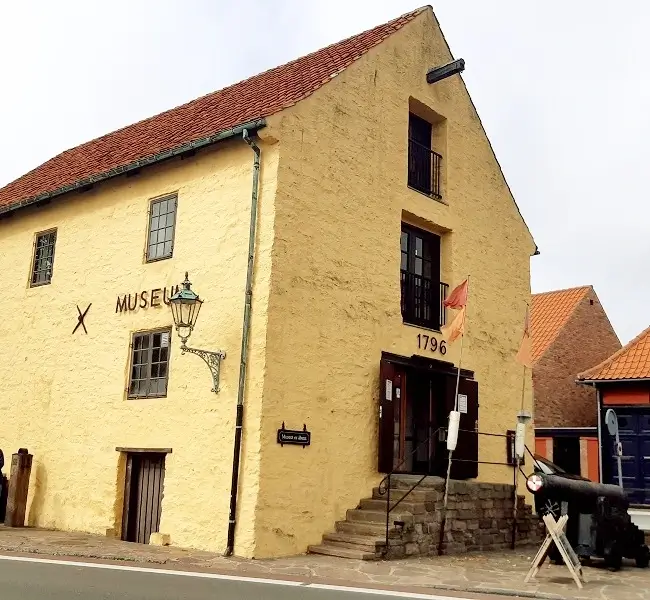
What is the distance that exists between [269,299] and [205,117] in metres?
5.13

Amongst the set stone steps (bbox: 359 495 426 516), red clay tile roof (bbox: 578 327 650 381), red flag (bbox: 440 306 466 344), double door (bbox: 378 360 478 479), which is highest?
red clay tile roof (bbox: 578 327 650 381)

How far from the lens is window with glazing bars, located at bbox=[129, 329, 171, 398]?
41.4ft

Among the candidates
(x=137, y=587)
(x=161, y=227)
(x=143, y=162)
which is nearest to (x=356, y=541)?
(x=137, y=587)

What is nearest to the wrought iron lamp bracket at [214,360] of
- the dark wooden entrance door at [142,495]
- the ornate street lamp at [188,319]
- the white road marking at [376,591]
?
the ornate street lamp at [188,319]

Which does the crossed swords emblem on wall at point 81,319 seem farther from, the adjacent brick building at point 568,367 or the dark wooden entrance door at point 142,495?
the adjacent brick building at point 568,367

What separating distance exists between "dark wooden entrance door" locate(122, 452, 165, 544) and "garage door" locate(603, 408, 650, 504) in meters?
12.7

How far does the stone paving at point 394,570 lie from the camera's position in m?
8.84

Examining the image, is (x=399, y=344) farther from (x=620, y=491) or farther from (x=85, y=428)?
(x=85, y=428)

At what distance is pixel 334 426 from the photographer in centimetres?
1205

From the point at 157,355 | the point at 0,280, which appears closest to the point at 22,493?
the point at 157,355

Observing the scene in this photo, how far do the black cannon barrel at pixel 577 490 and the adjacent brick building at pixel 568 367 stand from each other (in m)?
11.2

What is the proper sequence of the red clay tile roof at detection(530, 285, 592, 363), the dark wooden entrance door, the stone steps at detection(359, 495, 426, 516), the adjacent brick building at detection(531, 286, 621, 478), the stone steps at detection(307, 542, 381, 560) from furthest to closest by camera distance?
the red clay tile roof at detection(530, 285, 592, 363)
the adjacent brick building at detection(531, 286, 621, 478)
the dark wooden entrance door
the stone steps at detection(359, 495, 426, 516)
the stone steps at detection(307, 542, 381, 560)

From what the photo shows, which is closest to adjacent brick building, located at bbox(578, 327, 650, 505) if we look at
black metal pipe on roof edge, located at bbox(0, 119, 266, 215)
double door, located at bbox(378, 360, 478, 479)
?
double door, located at bbox(378, 360, 478, 479)

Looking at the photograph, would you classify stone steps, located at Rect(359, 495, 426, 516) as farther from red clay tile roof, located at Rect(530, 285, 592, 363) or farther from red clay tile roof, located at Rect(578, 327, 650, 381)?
red clay tile roof, located at Rect(530, 285, 592, 363)
